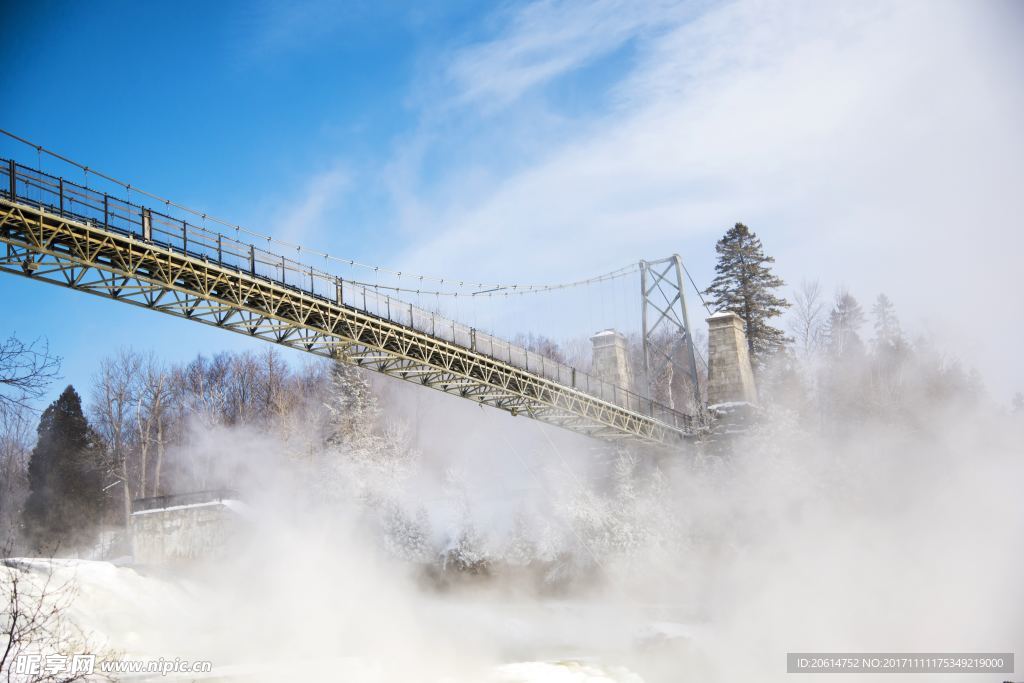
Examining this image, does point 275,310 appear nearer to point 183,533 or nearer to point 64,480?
point 183,533

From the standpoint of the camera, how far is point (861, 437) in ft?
101

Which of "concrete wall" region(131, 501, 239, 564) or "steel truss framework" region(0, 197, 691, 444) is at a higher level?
"steel truss framework" region(0, 197, 691, 444)

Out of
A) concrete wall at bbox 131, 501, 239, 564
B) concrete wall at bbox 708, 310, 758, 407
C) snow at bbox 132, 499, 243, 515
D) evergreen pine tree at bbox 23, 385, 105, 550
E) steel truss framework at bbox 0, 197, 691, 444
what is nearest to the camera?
steel truss framework at bbox 0, 197, 691, 444

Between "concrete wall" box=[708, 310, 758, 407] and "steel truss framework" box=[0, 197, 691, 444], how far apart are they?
14.5 feet

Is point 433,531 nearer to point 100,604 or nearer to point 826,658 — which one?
point 100,604

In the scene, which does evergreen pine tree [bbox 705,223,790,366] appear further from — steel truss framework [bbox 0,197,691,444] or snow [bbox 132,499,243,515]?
snow [bbox 132,499,243,515]

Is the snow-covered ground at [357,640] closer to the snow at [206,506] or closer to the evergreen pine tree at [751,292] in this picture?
the snow at [206,506]

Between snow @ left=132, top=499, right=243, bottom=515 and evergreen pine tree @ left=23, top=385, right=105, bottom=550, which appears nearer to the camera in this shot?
snow @ left=132, top=499, right=243, bottom=515

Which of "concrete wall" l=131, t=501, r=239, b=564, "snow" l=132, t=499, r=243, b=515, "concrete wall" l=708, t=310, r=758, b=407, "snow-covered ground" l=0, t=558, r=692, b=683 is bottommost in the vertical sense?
"snow-covered ground" l=0, t=558, r=692, b=683

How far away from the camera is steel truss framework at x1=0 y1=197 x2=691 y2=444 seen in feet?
49.4

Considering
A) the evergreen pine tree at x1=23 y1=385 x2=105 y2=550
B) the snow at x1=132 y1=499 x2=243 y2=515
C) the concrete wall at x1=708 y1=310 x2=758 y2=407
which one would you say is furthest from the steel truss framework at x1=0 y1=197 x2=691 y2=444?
the evergreen pine tree at x1=23 y1=385 x2=105 y2=550

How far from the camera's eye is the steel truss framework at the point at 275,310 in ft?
49.4

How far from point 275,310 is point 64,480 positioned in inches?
1014

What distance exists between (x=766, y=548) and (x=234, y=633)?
18.6 m
